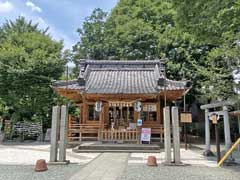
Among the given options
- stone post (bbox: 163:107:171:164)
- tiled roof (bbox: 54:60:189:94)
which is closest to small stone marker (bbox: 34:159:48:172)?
stone post (bbox: 163:107:171:164)

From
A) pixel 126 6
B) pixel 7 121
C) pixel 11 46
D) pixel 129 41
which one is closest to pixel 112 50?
pixel 129 41

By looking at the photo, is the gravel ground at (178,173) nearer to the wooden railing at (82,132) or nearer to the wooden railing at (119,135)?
the wooden railing at (119,135)

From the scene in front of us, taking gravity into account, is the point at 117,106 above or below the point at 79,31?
below

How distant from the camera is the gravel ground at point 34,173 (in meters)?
6.10

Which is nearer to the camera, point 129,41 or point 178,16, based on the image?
point 178,16

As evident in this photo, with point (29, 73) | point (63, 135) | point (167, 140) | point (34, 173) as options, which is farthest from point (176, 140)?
point (29, 73)

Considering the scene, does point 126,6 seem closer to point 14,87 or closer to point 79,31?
point 79,31

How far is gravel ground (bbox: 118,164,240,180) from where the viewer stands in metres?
6.17

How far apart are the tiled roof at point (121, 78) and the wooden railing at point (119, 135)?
2.28 m

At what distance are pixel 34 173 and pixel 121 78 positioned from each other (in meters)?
11.3

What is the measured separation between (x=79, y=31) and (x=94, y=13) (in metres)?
3.03

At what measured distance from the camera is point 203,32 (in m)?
7.88

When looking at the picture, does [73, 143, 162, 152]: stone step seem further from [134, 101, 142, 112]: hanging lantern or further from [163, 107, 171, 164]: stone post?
[163, 107, 171, 164]: stone post

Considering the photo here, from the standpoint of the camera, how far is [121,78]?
17.2 meters
